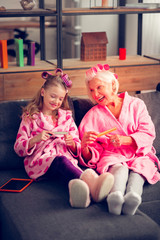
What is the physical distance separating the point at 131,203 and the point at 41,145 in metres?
0.66

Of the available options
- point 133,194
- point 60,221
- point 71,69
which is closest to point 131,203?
point 133,194

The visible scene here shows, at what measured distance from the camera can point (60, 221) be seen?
5.82 feet

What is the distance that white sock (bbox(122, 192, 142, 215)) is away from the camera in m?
1.85

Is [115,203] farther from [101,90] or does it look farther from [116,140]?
[101,90]

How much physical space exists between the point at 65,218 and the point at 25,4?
88.8 inches

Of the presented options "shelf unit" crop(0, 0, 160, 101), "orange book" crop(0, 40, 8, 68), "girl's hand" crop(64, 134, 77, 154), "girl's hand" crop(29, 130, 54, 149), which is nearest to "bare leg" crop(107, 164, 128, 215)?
"girl's hand" crop(64, 134, 77, 154)

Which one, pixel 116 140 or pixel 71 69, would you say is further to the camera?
pixel 71 69

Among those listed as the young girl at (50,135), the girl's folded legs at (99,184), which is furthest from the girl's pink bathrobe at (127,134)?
the girl's folded legs at (99,184)

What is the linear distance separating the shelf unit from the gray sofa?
3.84 ft

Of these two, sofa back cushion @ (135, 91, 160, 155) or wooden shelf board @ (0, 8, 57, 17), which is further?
wooden shelf board @ (0, 8, 57, 17)

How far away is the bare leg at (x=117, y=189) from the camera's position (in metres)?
1.85

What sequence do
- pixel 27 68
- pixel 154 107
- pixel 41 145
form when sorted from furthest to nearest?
pixel 27 68, pixel 154 107, pixel 41 145

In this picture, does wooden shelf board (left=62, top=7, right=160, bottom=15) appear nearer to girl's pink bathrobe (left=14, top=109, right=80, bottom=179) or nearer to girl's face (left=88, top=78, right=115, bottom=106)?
girl's face (left=88, top=78, right=115, bottom=106)

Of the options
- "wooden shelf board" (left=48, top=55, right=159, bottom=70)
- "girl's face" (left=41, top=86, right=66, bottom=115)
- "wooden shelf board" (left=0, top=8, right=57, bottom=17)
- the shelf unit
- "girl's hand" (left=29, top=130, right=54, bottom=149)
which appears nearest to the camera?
"girl's hand" (left=29, top=130, right=54, bottom=149)
